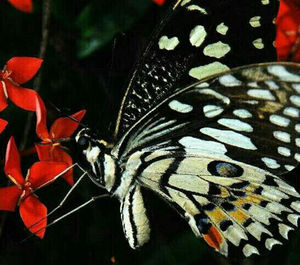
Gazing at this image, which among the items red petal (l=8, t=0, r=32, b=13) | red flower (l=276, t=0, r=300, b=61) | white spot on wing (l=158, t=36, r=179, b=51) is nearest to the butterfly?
white spot on wing (l=158, t=36, r=179, b=51)

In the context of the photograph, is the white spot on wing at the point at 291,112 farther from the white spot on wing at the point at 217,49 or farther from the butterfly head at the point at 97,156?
the butterfly head at the point at 97,156

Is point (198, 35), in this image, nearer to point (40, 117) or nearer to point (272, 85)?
point (272, 85)

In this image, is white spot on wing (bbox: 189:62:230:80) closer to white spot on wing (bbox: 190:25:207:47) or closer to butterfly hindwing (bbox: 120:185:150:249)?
white spot on wing (bbox: 190:25:207:47)

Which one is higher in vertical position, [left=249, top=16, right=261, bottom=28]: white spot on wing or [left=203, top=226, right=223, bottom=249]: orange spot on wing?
[left=249, top=16, right=261, bottom=28]: white spot on wing

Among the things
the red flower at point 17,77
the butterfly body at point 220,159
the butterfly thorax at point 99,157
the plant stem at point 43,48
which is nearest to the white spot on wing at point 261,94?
the butterfly body at point 220,159

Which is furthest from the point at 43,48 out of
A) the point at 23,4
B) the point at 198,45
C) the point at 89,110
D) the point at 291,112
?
the point at 291,112

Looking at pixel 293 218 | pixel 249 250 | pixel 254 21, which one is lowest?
pixel 249 250
